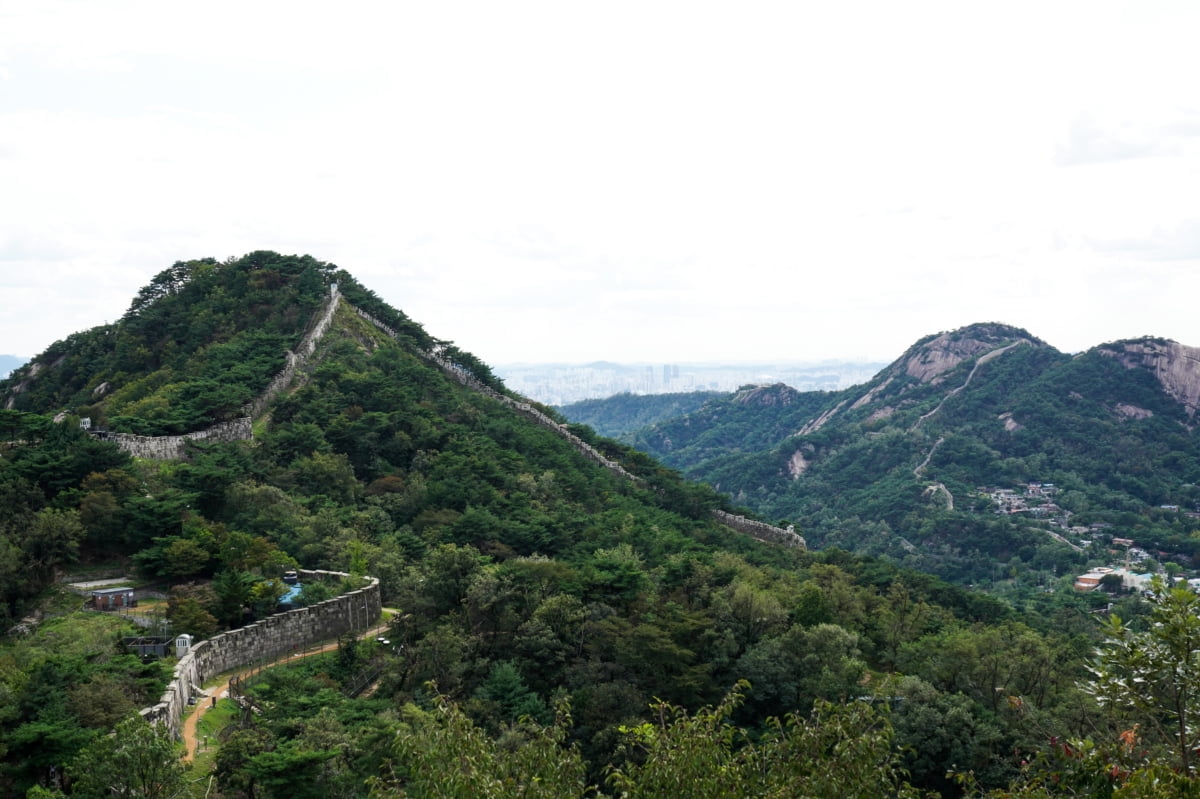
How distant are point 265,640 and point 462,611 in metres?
4.41

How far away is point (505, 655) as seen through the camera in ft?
68.2

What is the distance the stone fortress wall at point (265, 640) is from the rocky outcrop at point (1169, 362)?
85118mm

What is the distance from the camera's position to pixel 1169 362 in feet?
289

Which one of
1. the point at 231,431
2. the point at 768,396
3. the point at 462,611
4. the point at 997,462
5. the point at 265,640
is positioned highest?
the point at 231,431

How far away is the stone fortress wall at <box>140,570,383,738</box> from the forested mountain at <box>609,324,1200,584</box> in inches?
1891

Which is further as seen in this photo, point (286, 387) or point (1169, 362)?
point (1169, 362)

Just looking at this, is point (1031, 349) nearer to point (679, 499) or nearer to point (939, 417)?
point (939, 417)

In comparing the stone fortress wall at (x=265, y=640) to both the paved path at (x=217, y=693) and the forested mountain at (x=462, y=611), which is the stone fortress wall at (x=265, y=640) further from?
the forested mountain at (x=462, y=611)

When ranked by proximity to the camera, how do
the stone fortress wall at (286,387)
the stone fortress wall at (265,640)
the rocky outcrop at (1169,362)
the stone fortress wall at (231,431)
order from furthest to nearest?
the rocky outcrop at (1169,362), the stone fortress wall at (286,387), the stone fortress wall at (231,431), the stone fortress wall at (265,640)

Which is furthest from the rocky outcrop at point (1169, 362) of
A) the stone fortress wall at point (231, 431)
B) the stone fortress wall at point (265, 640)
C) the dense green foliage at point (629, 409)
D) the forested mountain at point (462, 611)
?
the dense green foliage at point (629, 409)

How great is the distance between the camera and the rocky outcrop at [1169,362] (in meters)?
85.6

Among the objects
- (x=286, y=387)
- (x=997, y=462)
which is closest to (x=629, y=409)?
(x=997, y=462)

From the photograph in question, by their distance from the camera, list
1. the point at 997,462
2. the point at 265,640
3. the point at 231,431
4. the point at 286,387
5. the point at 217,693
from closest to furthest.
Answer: the point at 217,693 → the point at 265,640 → the point at 231,431 → the point at 286,387 → the point at 997,462

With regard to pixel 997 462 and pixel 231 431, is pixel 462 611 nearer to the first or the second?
pixel 231 431
